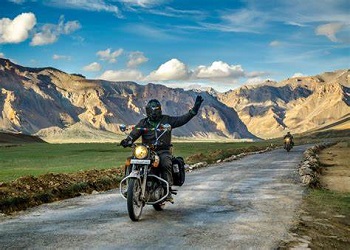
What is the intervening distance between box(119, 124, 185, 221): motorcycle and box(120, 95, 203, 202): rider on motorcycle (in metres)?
0.16

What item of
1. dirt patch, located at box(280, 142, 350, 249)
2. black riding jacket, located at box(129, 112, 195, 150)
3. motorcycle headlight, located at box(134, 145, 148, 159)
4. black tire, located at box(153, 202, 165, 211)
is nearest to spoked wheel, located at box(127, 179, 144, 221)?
motorcycle headlight, located at box(134, 145, 148, 159)

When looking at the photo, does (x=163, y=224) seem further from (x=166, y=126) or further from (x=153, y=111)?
(x=153, y=111)

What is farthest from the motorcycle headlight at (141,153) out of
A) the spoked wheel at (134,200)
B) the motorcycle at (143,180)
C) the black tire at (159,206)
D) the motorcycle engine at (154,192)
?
the black tire at (159,206)

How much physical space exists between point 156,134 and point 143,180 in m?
1.34

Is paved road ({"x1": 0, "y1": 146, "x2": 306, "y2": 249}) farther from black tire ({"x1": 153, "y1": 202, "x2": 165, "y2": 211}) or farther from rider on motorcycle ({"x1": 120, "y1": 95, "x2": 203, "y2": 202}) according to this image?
rider on motorcycle ({"x1": 120, "y1": 95, "x2": 203, "y2": 202})

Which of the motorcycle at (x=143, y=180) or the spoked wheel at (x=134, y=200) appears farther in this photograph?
the motorcycle at (x=143, y=180)

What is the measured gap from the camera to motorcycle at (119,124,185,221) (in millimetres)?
10836

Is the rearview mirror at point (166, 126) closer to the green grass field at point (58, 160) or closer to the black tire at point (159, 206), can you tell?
the black tire at point (159, 206)

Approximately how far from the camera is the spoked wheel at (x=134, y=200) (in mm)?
10570

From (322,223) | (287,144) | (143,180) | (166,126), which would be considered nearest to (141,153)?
(143,180)

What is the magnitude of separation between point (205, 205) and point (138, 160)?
133 inches

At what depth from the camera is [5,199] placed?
14219mm

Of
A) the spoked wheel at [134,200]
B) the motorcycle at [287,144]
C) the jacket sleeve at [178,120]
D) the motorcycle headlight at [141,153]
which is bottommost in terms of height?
the motorcycle at [287,144]

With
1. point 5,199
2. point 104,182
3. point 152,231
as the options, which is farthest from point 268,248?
point 104,182
